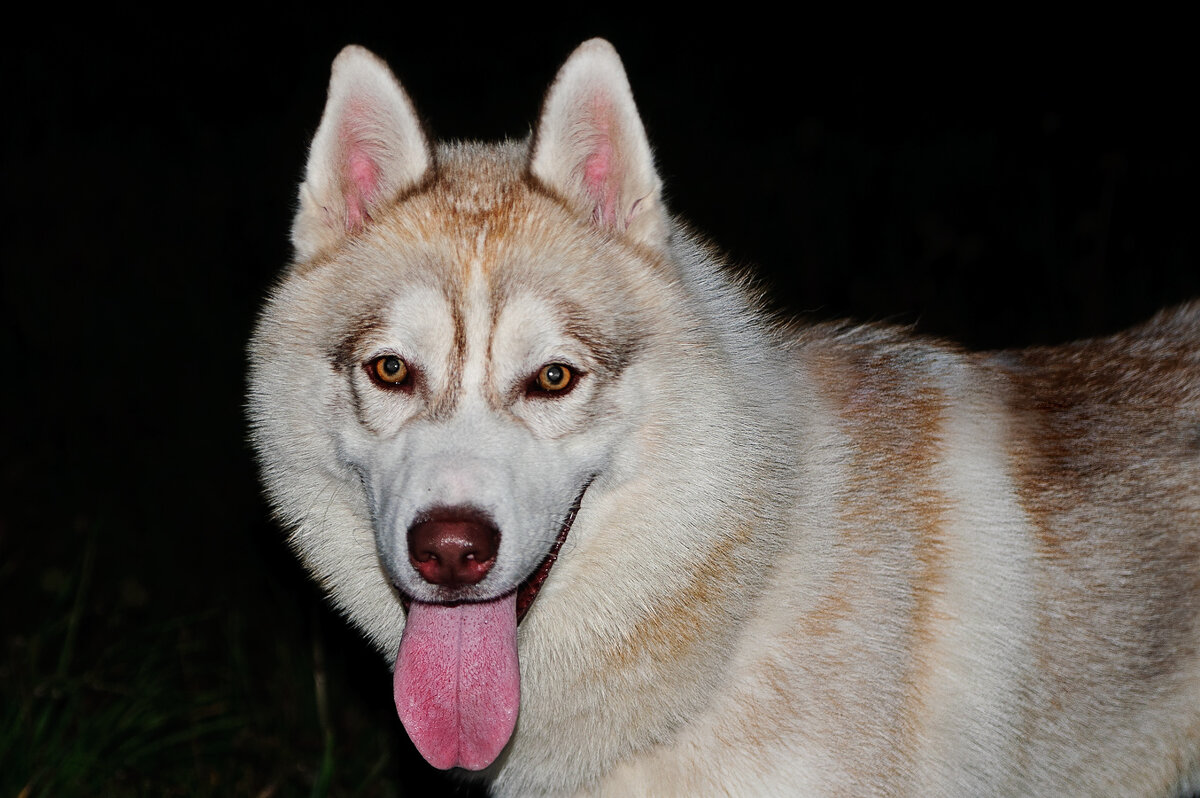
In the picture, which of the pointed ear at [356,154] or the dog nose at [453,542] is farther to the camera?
the pointed ear at [356,154]

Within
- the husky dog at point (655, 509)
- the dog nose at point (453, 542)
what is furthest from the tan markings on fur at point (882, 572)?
the dog nose at point (453, 542)

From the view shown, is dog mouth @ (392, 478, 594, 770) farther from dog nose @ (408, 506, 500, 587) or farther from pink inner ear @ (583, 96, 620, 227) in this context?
pink inner ear @ (583, 96, 620, 227)

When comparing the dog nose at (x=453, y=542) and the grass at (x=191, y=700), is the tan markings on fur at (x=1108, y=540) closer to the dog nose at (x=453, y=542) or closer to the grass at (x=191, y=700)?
the dog nose at (x=453, y=542)

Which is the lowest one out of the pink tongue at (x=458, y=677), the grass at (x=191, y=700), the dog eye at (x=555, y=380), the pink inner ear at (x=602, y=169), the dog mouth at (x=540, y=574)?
the grass at (x=191, y=700)

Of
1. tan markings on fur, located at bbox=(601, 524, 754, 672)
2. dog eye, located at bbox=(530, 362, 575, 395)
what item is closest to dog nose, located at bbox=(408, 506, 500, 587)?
dog eye, located at bbox=(530, 362, 575, 395)

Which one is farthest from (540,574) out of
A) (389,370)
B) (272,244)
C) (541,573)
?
(272,244)

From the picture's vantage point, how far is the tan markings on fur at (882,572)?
2.44 m

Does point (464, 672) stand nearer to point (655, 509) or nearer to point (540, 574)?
point (540, 574)

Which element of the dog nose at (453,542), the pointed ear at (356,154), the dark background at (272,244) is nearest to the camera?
the dog nose at (453,542)

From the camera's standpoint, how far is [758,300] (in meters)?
2.90

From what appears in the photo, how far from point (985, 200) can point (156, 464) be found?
219 inches

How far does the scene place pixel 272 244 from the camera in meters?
7.79

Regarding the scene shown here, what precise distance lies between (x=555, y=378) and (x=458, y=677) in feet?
2.25

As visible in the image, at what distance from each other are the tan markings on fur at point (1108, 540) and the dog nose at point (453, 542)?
1351 millimetres
